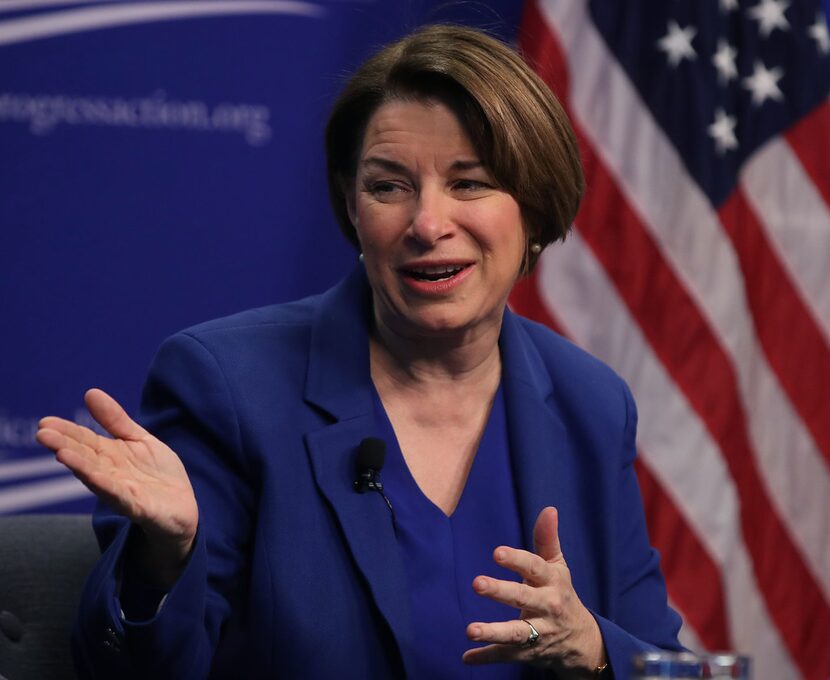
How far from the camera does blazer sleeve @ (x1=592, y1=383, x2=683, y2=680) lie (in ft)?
6.77

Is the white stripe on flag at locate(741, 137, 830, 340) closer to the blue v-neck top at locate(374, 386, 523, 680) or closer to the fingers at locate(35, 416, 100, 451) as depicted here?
the blue v-neck top at locate(374, 386, 523, 680)

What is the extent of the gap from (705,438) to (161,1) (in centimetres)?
180

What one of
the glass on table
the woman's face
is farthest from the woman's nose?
the glass on table

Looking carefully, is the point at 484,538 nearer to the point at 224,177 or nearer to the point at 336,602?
the point at 336,602

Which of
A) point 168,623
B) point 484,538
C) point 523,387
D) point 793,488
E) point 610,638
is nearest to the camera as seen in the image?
point 168,623

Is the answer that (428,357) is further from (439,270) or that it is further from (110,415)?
(110,415)

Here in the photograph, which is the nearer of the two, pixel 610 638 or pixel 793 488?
pixel 610 638

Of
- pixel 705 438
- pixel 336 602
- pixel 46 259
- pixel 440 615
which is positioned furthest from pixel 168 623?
pixel 705 438

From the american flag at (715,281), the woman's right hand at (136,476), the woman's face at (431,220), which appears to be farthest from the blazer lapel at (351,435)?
the american flag at (715,281)

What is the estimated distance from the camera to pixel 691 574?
10.8 feet

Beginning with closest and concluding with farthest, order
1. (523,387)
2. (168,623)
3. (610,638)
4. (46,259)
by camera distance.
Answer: (168,623)
(610,638)
(523,387)
(46,259)

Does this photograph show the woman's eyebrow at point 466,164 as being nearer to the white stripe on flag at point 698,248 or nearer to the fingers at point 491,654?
the fingers at point 491,654

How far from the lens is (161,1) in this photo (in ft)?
10.6

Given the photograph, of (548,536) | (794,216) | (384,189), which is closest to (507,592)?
(548,536)
